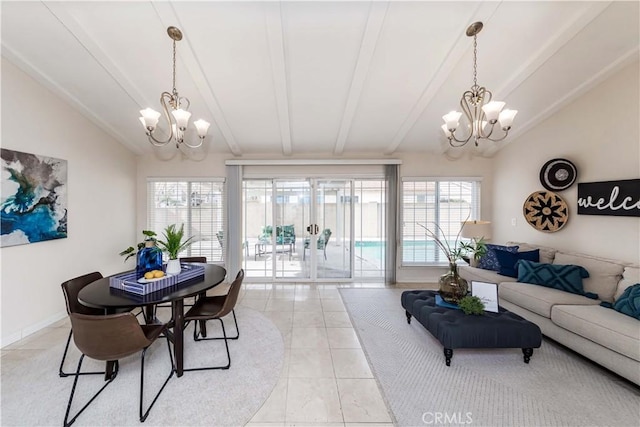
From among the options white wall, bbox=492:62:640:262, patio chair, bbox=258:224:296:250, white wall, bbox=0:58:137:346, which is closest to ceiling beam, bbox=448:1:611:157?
white wall, bbox=492:62:640:262

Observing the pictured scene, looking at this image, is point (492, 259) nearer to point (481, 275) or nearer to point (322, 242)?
point (481, 275)

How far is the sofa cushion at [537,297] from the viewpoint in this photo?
8.92 ft

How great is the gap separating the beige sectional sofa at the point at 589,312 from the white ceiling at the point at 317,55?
Result: 2.20 meters

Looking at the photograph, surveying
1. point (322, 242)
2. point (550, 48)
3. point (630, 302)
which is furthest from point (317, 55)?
point (630, 302)

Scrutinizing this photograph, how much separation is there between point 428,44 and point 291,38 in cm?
141

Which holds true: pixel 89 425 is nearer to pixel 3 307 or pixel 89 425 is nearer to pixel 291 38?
pixel 3 307

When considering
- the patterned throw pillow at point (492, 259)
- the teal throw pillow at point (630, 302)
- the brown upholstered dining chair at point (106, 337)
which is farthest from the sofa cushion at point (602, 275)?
the brown upholstered dining chair at point (106, 337)

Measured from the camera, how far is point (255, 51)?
8.73ft

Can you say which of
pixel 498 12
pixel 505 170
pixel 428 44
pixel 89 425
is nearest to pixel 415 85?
pixel 428 44

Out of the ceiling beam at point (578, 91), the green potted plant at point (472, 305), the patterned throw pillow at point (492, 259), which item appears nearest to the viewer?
the green potted plant at point (472, 305)

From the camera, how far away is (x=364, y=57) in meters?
2.70

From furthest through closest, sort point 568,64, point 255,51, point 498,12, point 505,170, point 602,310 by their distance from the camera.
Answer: point 505,170
point 568,64
point 255,51
point 602,310
point 498,12

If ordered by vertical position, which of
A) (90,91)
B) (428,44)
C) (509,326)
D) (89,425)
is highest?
(428,44)

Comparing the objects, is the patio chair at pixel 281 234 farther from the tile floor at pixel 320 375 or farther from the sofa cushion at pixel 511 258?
the sofa cushion at pixel 511 258
